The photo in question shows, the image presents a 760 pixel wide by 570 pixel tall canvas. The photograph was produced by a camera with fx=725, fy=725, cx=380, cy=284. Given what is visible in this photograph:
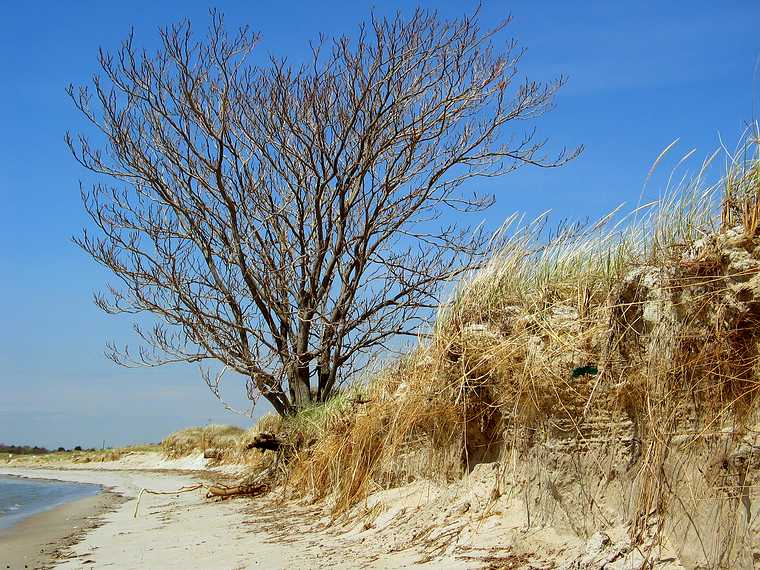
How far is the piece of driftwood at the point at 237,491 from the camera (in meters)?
10.0

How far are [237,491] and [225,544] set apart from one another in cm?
393

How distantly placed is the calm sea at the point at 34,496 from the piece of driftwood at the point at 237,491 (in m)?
3.05

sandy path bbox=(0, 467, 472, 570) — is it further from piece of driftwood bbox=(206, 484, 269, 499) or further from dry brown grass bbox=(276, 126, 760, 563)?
dry brown grass bbox=(276, 126, 760, 563)

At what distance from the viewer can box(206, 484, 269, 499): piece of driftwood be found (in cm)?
1000

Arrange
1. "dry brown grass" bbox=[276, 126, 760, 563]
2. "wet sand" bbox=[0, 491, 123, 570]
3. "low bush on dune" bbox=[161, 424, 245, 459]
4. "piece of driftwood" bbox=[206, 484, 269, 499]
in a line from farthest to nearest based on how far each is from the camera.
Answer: "low bush on dune" bbox=[161, 424, 245, 459] < "piece of driftwood" bbox=[206, 484, 269, 499] < "wet sand" bbox=[0, 491, 123, 570] < "dry brown grass" bbox=[276, 126, 760, 563]

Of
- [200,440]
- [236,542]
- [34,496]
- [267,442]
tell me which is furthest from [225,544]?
[200,440]

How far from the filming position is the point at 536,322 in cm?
490

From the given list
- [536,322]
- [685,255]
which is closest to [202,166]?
[536,322]

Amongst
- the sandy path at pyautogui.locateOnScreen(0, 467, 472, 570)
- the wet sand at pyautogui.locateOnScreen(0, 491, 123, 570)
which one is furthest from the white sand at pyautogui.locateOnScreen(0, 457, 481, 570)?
the wet sand at pyautogui.locateOnScreen(0, 491, 123, 570)

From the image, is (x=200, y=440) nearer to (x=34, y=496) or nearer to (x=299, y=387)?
(x=34, y=496)

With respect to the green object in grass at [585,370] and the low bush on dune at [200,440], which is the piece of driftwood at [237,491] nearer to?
the green object in grass at [585,370]

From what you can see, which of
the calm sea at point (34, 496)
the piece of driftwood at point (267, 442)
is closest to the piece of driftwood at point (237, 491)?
the piece of driftwood at point (267, 442)

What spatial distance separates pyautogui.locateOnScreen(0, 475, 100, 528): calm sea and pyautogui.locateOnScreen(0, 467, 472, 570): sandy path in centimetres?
358

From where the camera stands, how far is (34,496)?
52.2ft
